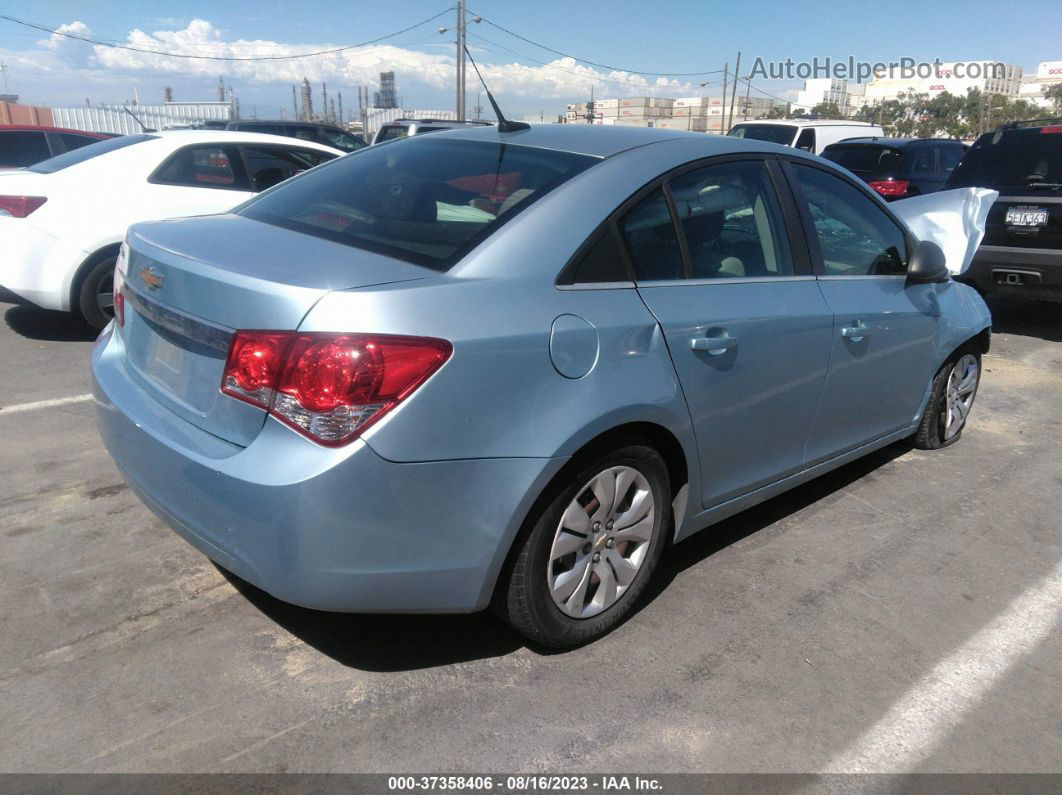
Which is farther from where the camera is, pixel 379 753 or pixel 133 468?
→ pixel 133 468

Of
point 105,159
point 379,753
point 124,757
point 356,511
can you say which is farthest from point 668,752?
→ point 105,159

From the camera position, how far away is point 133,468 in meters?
2.68

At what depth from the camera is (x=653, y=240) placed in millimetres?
2898

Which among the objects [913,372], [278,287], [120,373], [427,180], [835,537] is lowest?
[835,537]

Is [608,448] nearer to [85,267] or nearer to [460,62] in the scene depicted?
[85,267]

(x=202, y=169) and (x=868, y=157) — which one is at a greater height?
(x=202, y=169)

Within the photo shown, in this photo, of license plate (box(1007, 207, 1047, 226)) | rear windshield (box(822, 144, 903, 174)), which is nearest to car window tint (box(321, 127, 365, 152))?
rear windshield (box(822, 144, 903, 174))

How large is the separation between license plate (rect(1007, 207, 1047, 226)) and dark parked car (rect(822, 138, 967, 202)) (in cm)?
457

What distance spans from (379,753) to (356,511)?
0.69 m

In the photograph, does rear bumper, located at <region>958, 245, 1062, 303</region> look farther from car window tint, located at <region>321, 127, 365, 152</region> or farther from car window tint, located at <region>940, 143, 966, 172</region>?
car window tint, located at <region>321, 127, 365, 152</region>

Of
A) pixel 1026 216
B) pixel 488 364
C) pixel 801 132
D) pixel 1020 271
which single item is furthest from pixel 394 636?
pixel 801 132

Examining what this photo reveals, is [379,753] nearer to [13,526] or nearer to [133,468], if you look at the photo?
[133,468]

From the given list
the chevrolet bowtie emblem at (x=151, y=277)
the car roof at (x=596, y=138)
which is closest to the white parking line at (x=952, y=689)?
the car roof at (x=596, y=138)

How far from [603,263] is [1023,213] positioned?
21.1 feet
